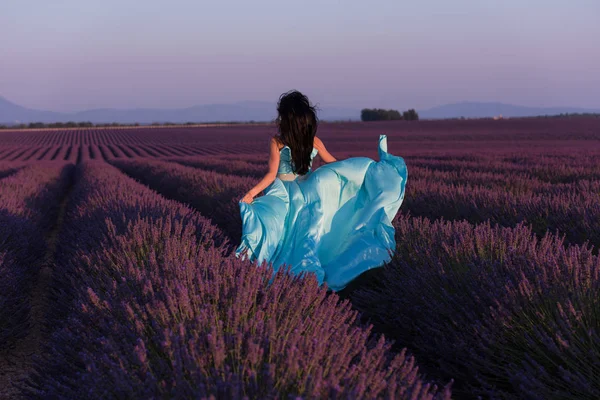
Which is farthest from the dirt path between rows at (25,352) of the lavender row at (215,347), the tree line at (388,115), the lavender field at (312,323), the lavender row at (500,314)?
the tree line at (388,115)

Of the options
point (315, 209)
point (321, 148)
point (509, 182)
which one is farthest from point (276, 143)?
point (509, 182)

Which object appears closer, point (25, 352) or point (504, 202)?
point (25, 352)

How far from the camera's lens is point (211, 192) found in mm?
7832

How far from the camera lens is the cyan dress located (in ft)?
12.1

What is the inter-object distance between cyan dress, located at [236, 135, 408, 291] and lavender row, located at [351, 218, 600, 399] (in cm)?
40

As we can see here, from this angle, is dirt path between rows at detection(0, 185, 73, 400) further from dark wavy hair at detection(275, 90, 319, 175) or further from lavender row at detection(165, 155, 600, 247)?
lavender row at detection(165, 155, 600, 247)

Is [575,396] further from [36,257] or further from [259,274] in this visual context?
[36,257]

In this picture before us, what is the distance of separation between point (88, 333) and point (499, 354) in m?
1.70

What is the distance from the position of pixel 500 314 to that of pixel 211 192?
5874 mm

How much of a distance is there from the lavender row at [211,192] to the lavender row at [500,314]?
314cm

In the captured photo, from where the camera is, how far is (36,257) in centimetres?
510

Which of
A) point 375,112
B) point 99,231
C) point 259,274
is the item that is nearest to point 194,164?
point 99,231

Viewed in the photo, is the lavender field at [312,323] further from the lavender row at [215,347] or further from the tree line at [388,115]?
the tree line at [388,115]

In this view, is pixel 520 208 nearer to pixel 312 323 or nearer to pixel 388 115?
pixel 312 323
